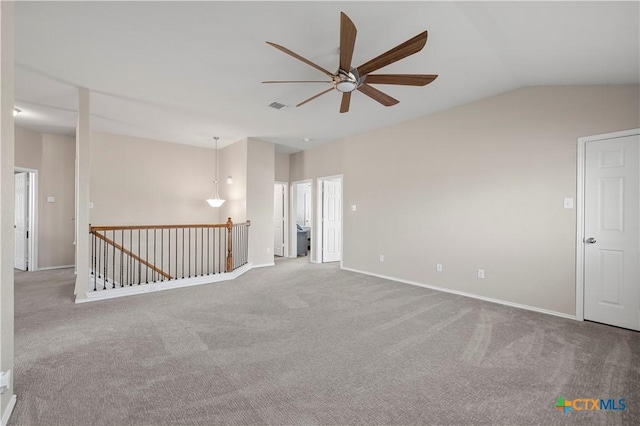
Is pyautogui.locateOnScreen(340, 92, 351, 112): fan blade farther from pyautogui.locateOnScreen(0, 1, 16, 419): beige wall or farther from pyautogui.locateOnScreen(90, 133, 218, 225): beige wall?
pyautogui.locateOnScreen(90, 133, 218, 225): beige wall

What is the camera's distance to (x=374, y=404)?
1.85m

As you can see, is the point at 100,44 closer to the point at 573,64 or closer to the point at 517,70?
the point at 517,70

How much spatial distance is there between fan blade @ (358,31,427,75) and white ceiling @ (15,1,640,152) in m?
0.36

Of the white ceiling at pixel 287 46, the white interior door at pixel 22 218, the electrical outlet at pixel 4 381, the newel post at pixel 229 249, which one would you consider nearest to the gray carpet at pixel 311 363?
the electrical outlet at pixel 4 381

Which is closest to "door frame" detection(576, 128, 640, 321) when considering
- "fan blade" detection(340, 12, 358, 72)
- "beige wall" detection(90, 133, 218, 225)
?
"fan blade" detection(340, 12, 358, 72)

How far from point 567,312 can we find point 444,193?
2.14 m

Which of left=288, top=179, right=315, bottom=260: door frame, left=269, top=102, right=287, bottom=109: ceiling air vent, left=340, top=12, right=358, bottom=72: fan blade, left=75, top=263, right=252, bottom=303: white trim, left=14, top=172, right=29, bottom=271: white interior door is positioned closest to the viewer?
left=340, top=12, right=358, bottom=72: fan blade

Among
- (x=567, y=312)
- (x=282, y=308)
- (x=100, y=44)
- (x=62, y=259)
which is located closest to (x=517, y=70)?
(x=567, y=312)

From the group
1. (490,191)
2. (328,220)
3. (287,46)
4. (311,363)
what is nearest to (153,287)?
(311,363)

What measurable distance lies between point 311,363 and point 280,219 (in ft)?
20.2

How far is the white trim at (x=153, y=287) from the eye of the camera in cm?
398

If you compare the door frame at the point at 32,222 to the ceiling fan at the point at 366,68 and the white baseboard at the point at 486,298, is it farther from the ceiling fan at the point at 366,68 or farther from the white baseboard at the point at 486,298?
Result: the white baseboard at the point at 486,298

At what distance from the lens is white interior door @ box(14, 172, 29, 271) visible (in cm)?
602

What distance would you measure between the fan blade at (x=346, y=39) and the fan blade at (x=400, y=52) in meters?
0.20
